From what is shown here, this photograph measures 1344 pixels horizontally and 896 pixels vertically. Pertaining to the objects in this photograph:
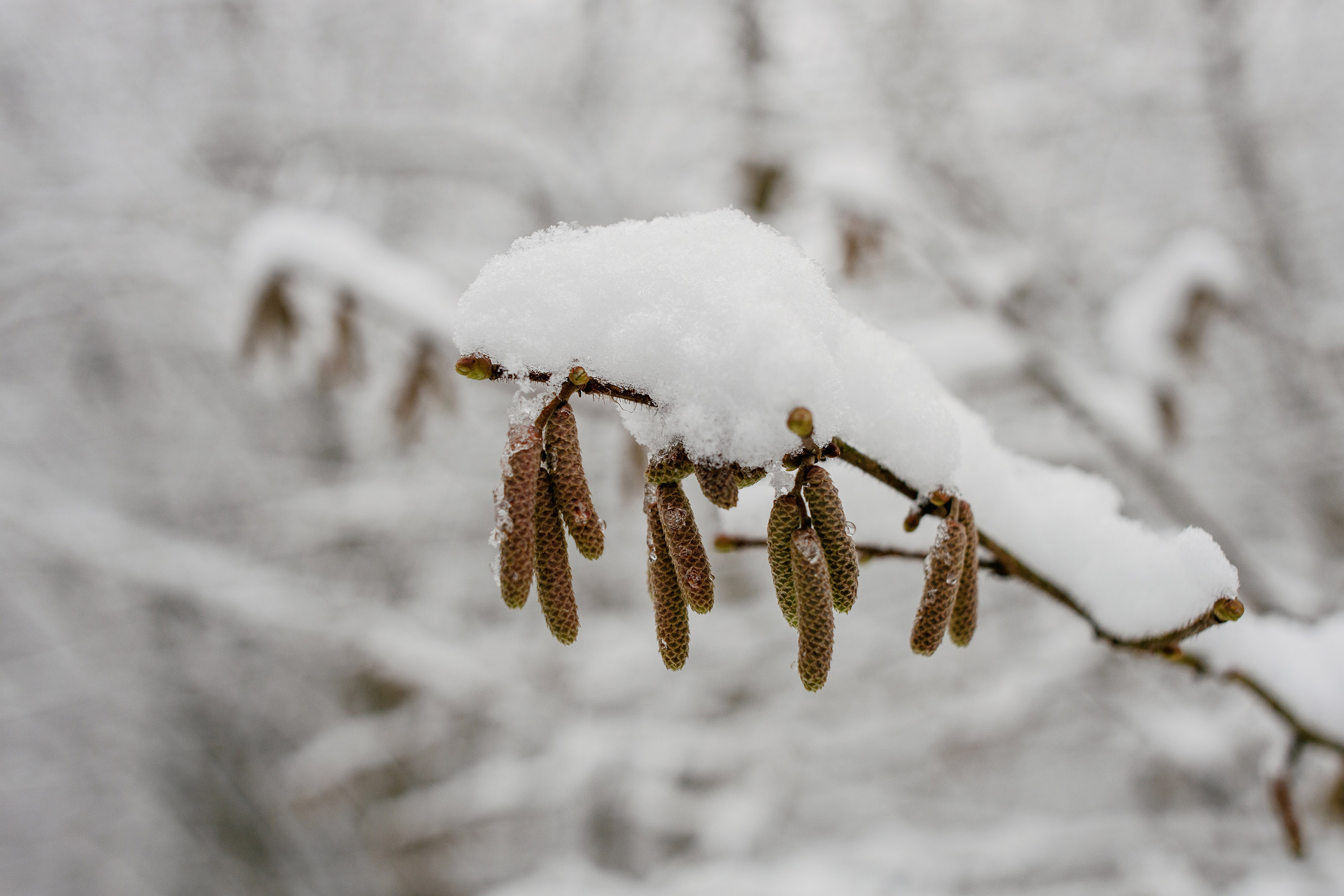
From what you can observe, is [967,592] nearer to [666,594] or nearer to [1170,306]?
[666,594]

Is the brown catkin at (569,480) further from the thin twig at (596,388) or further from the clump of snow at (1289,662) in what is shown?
the clump of snow at (1289,662)

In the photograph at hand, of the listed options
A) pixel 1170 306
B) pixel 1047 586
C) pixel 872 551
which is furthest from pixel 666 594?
pixel 1170 306

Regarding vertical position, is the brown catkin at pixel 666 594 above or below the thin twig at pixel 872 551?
below

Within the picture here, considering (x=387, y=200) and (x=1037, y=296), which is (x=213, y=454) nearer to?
(x=387, y=200)

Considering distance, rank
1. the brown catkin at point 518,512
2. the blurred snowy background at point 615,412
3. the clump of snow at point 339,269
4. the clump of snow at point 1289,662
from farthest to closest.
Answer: the blurred snowy background at point 615,412 < the clump of snow at point 339,269 < the clump of snow at point 1289,662 < the brown catkin at point 518,512

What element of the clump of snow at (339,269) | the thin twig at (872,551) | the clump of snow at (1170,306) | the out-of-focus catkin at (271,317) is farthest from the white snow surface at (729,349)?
the clump of snow at (1170,306)

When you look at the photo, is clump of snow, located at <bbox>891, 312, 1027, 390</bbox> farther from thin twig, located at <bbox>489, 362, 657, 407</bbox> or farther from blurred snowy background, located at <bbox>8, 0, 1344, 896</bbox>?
thin twig, located at <bbox>489, 362, 657, 407</bbox>

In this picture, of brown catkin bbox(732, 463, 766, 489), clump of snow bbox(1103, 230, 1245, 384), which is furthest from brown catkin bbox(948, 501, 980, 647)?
clump of snow bbox(1103, 230, 1245, 384)
